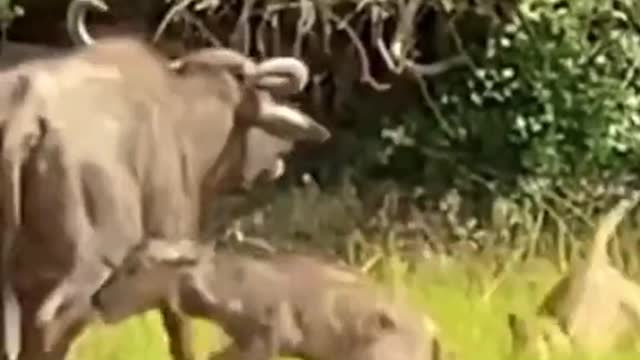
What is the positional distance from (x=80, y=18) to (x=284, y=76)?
6.0 inches

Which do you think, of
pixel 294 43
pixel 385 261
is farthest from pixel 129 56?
pixel 385 261

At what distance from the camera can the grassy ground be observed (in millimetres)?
1219

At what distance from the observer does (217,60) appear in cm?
120

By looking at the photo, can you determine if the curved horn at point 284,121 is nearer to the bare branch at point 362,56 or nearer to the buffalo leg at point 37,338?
the bare branch at point 362,56

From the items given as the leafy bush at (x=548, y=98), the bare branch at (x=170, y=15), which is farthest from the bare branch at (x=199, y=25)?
the leafy bush at (x=548, y=98)

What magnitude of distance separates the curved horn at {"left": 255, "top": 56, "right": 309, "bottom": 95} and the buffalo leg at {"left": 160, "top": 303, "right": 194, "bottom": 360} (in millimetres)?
176

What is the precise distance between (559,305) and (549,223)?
0.06m

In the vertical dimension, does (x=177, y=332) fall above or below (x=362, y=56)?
below

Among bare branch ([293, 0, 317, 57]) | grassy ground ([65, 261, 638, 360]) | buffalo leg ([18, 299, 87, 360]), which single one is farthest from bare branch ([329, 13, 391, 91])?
buffalo leg ([18, 299, 87, 360])

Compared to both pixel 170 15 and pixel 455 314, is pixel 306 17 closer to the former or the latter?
pixel 170 15

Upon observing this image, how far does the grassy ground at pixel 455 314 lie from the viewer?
1.22m

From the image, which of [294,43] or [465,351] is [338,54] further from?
[465,351]

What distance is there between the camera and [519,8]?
121 centimetres

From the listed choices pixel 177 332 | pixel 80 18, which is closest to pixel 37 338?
pixel 177 332
